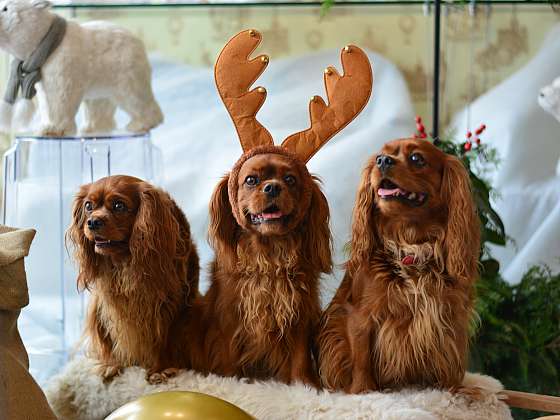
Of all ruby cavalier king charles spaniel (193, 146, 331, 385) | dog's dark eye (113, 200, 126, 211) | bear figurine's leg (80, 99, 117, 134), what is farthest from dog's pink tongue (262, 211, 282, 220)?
bear figurine's leg (80, 99, 117, 134)

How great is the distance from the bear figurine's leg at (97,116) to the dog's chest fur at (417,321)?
2.67 feet

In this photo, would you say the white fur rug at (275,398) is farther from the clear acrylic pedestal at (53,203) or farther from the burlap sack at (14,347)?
the clear acrylic pedestal at (53,203)

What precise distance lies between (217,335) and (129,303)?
0.48 feet

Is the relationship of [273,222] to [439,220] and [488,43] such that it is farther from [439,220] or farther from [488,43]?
[488,43]

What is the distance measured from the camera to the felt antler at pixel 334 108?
132cm

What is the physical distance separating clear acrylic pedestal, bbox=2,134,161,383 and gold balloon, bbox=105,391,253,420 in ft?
1.96

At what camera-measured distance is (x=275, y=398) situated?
4.09 feet

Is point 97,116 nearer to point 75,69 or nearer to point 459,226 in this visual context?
point 75,69

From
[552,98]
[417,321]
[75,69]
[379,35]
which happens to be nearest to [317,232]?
[417,321]

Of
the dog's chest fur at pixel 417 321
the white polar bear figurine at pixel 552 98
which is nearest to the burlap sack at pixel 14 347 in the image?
the dog's chest fur at pixel 417 321

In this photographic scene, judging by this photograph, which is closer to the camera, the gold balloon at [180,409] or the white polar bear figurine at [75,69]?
the gold balloon at [180,409]

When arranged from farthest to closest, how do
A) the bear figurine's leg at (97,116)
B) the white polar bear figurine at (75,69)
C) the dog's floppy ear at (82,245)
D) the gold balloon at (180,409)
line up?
the bear figurine's leg at (97,116)
the white polar bear figurine at (75,69)
the dog's floppy ear at (82,245)
the gold balloon at (180,409)

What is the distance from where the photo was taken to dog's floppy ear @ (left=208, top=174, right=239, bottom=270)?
1279 millimetres

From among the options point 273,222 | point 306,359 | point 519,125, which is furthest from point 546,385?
point 273,222
